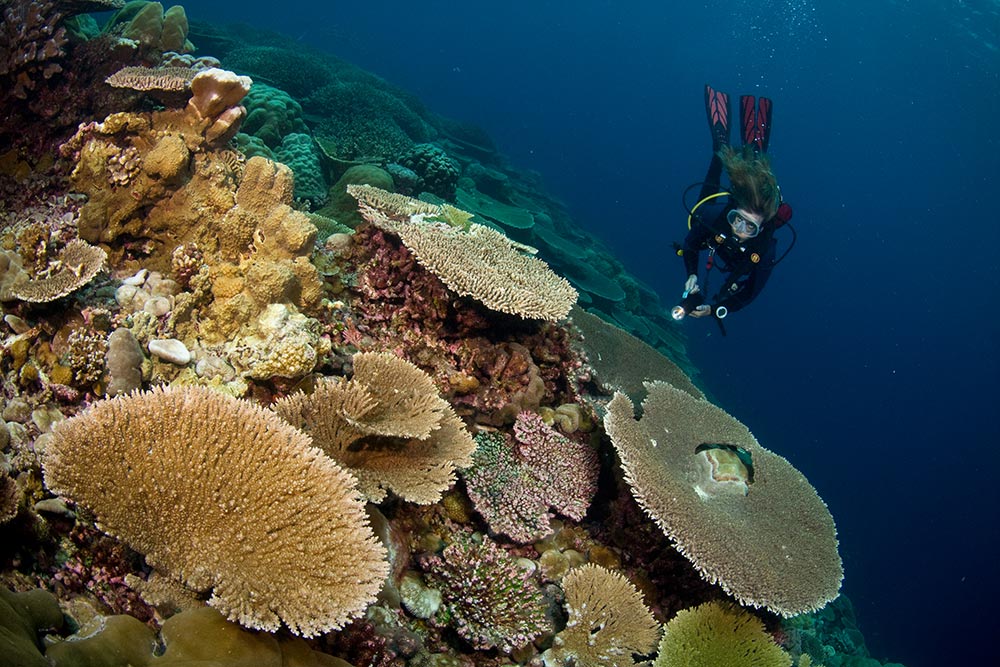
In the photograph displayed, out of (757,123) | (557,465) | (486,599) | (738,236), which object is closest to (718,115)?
(757,123)

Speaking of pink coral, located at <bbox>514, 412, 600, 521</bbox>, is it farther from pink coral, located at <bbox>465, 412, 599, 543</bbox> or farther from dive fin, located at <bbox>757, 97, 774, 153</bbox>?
dive fin, located at <bbox>757, 97, 774, 153</bbox>

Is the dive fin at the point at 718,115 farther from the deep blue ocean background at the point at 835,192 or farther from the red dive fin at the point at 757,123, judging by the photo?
the deep blue ocean background at the point at 835,192

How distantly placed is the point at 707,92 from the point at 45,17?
1104cm

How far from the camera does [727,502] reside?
173 inches

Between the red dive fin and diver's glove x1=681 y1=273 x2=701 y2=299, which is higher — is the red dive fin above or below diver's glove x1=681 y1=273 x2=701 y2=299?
Result: above

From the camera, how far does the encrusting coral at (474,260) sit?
3.91 meters

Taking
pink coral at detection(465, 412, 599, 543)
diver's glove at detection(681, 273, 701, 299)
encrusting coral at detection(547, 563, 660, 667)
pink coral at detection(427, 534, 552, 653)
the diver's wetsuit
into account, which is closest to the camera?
pink coral at detection(427, 534, 552, 653)

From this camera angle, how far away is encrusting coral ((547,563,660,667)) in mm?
3270

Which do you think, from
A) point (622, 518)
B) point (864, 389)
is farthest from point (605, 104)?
point (622, 518)

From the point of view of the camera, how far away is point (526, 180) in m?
23.9

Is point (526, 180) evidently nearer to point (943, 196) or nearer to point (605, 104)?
point (943, 196)

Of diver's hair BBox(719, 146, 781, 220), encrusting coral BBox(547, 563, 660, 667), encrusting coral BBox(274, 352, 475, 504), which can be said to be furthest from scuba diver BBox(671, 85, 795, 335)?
encrusting coral BBox(274, 352, 475, 504)

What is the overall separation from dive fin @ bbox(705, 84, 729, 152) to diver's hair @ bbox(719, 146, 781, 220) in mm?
4013

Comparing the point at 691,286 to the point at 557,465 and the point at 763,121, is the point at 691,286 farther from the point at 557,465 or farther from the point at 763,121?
the point at 763,121
